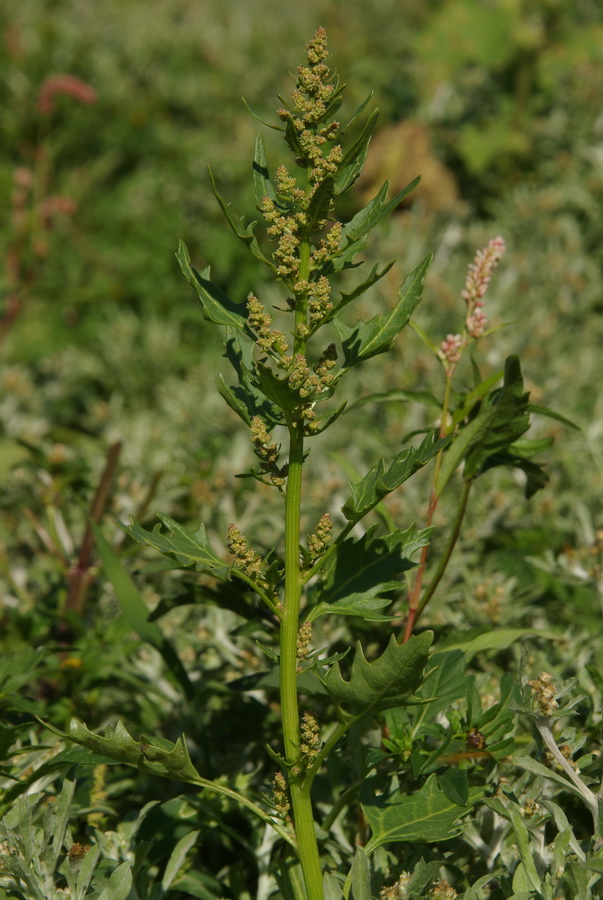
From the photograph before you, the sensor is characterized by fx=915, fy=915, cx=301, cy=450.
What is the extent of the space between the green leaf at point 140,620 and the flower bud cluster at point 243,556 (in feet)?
2.45

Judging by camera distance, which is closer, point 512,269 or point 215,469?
point 215,469

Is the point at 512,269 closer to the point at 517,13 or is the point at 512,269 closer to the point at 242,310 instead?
the point at 517,13

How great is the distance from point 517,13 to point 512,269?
107 inches

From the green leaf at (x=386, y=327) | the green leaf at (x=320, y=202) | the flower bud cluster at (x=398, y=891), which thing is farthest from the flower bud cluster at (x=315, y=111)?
the flower bud cluster at (x=398, y=891)

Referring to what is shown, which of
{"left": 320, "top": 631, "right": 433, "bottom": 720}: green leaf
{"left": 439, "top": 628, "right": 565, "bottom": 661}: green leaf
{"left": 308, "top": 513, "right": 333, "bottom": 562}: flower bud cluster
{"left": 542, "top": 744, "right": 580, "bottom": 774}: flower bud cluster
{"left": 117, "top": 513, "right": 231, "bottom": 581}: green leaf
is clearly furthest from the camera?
{"left": 439, "top": 628, "right": 565, "bottom": 661}: green leaf

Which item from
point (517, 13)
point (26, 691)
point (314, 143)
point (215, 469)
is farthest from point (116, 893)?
point (517, 13)

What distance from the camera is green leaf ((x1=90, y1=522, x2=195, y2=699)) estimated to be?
2.40 metres

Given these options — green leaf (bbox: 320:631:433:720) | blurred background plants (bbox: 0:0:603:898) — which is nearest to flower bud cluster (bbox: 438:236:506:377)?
blurred background plants (bbox: 0:0:603:898)

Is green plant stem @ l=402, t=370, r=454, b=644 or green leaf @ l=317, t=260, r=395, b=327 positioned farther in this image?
green plant stem @ l=402, t=370, r=454, b=644

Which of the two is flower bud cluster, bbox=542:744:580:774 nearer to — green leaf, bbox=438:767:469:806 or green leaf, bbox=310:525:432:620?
green leaf, bbox=438:767:469:806

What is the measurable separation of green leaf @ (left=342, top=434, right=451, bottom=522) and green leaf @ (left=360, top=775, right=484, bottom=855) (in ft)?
1.86

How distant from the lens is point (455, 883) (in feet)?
6.66

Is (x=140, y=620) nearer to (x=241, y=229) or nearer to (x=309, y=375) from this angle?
(x=309, y=375)

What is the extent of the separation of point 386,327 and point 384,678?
65cm
